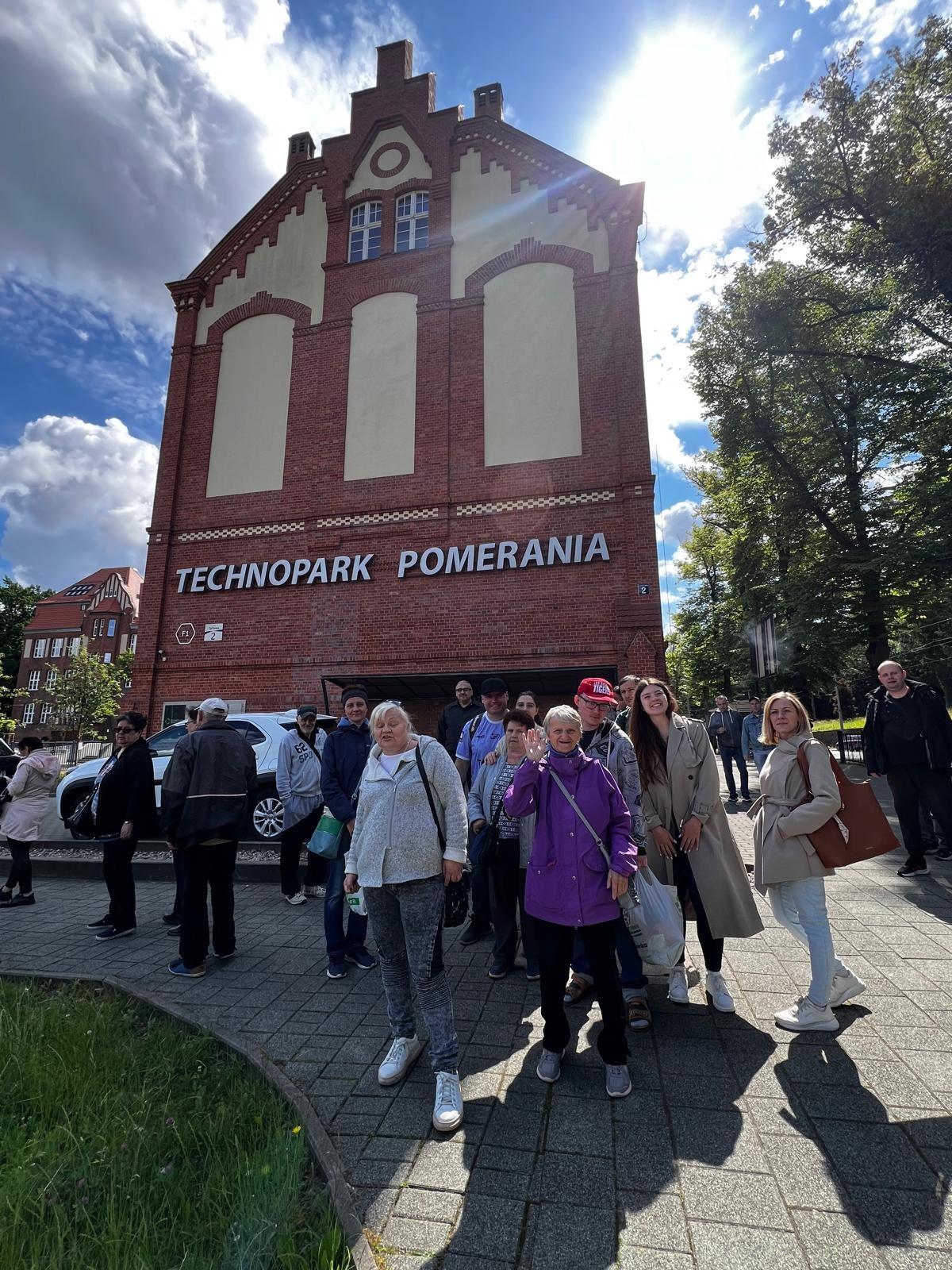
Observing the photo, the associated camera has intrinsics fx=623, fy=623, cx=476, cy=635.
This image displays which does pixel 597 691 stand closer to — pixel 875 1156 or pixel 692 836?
pixel 692 836

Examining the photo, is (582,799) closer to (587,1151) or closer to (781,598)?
(587,1151)

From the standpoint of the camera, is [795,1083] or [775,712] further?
[775,712]

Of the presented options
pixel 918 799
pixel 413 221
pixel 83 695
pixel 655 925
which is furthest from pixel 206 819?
pixel 83 695

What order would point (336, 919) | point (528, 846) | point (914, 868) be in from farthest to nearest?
point (914, 868)
point (336, 919)
point (528, 846)

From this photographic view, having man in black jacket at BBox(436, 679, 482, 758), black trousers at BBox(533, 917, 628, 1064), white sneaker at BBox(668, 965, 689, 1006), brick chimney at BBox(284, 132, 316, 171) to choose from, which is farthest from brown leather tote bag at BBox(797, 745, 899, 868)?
brick chimney at BBox(284, 132, 316, 171)

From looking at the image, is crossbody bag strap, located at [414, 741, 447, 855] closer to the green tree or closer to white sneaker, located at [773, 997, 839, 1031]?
white sneaker, located at [773, 997, 839, 1031]

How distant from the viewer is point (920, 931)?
188 inches

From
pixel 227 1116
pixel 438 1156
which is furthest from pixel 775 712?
pixel 227 1116

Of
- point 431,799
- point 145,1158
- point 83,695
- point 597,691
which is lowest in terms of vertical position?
point 145,1158

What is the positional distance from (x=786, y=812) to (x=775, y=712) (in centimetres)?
58

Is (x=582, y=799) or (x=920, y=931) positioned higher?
(x=582, y=799)

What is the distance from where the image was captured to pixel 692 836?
143 inches

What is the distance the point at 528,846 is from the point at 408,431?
1224 cm

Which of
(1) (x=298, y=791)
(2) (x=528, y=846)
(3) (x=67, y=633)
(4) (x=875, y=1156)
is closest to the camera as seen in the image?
(4) (x=875, y=1156)
